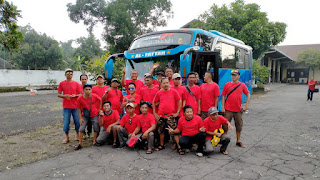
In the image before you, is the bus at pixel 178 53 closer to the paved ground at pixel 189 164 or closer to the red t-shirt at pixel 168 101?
the red t-shirt at pixel 168 101

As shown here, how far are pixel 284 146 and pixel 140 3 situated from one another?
2059cm

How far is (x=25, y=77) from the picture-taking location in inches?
882

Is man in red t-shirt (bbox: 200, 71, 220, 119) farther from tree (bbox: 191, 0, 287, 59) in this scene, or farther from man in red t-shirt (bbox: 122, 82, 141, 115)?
tree (bbox: 191, 0, 287, 59)

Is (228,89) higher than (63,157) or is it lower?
higher

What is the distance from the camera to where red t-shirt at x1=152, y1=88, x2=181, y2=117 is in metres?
4.77

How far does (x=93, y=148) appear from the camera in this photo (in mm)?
5020

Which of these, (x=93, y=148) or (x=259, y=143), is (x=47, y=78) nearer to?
(x=93, y=148)

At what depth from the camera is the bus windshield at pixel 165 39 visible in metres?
6.96

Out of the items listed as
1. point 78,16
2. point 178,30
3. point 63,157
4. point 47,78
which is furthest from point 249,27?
point 47,78

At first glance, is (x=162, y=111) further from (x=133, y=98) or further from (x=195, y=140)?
(x=195, y=140)

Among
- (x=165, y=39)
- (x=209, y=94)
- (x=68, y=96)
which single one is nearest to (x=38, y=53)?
(x=165, y=39)

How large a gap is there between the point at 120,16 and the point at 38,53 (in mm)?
16040

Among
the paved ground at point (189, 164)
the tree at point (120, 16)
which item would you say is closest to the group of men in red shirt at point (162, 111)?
the paved ground at point (189, 164)

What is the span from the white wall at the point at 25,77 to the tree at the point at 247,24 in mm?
17053
